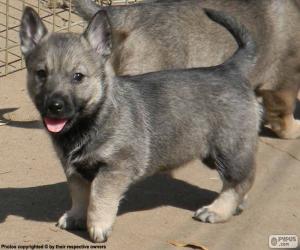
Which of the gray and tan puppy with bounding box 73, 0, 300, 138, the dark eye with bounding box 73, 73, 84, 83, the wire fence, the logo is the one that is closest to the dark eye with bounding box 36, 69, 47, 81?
the dark eye with bounding box 73, 73, 84, 83

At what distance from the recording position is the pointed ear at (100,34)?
18.2ft

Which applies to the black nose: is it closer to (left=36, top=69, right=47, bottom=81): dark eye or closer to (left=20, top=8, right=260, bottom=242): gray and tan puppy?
(left=20, top=8, right=260, bottom=242): gray and tan puppy

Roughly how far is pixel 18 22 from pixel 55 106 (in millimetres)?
4665

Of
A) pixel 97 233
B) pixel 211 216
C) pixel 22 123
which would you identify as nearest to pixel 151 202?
A: pixel 211 216

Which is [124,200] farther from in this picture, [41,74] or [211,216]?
[41,74]

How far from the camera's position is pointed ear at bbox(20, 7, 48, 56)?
5.59 m

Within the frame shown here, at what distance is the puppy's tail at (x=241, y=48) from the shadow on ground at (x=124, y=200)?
1016 mm

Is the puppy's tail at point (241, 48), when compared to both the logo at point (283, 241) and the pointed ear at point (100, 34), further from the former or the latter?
the logo at point (283, 241)

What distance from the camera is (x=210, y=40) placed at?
7.07 metres

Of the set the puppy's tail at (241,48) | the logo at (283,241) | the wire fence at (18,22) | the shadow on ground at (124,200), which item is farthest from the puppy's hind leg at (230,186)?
the wire fence at (18,22)

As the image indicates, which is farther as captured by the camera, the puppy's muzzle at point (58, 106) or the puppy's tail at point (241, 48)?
the puppy's tail at point (241, 48)

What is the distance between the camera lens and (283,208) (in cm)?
608

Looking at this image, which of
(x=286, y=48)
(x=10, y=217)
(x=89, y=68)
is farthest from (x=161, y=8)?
(x=10, y=217)

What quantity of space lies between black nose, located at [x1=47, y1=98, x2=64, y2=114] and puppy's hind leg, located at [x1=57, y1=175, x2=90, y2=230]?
618mm
